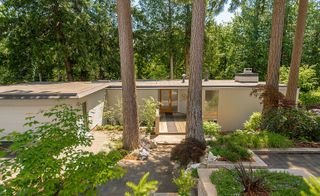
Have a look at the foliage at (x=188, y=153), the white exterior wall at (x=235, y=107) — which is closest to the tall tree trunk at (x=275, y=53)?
the white exterior wall at (x=235, y=107)

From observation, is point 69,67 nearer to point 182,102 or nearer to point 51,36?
point 51,36

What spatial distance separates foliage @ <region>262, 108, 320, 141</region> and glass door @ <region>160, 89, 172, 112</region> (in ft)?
26.4

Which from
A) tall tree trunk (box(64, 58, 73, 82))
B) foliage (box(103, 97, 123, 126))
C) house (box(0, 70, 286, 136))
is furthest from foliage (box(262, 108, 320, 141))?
tall tree trunk (box(64, 58, 73, 82))

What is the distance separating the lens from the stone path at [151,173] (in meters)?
5.77

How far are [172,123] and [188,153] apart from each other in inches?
282

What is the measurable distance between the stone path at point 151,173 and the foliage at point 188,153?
669 mm

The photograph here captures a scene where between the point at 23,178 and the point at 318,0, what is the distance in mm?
29183

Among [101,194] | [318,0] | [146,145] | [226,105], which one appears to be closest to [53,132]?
[101,194]

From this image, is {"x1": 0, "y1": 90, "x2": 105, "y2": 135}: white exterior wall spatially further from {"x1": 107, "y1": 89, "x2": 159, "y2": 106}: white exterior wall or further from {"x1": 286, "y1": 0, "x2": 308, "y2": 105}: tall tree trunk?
{"x1": 286, "y1": 0, "x2": 308, "y2": 105}: tall tree trunk

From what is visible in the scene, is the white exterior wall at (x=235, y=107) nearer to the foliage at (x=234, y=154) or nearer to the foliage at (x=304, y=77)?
the foliage at (x=304, y=77)

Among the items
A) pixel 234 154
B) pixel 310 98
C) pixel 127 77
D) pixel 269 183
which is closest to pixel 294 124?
pixel 234 154

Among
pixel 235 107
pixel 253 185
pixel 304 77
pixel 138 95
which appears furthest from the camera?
pixel 304 77

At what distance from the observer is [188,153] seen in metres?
6.43

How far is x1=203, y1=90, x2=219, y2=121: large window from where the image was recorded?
45.5ft
